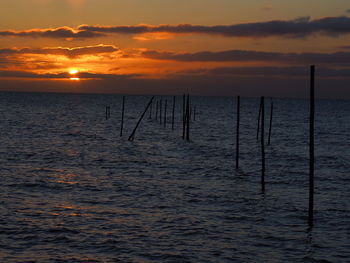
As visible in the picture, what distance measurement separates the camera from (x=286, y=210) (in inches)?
Answer: 675

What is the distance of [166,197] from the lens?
18.9m

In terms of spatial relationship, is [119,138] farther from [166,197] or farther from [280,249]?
[280,249]

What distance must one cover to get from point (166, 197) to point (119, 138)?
2742 cm

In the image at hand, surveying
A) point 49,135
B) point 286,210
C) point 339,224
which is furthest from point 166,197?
point 49,135

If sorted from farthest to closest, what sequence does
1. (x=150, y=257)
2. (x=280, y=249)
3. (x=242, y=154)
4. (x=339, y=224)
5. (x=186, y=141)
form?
(x=186, y=141) < (x=242, y=154) < (x=339, y=224) < (x=280, y=249) < (x=150, y=257)

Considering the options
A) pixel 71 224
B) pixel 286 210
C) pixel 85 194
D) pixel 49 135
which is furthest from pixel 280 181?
pixel 49 135

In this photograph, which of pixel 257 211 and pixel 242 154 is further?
pixel 242 154

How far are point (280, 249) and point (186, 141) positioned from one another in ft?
102

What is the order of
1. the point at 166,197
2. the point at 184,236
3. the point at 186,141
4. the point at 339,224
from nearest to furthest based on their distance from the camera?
the point at 184,236 < the point at 339,224 < the point at 166,197 < the point at 186,141

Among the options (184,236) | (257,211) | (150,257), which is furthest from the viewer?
(257,211)

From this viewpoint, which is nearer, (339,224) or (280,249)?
(280,249)

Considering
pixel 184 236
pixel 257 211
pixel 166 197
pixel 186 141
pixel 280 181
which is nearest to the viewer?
pixel 184 236

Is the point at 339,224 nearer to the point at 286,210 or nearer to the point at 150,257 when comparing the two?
the point at 286,210

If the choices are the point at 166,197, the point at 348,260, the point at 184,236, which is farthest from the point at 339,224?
the point at 166,197
